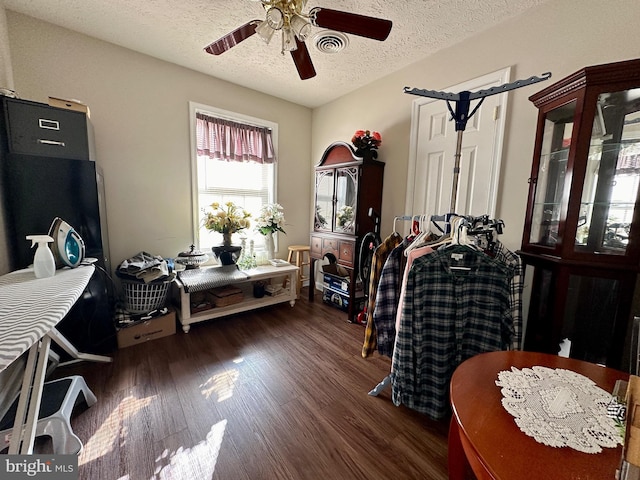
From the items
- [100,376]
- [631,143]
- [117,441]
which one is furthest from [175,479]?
[631,143]

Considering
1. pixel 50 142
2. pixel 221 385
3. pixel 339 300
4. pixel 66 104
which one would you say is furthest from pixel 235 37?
pixel 339 300

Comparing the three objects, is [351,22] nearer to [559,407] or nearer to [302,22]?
[302,22]

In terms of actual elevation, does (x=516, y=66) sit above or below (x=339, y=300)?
above

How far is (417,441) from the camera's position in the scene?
134cm

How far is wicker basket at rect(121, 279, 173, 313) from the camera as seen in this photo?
2.17m

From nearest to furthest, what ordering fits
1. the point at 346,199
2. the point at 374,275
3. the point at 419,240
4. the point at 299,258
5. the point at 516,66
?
1. the point at 419,240
2. the point at 374,275
3. the point at 516,66
4. the point at 346,199
5. the point at 299,258

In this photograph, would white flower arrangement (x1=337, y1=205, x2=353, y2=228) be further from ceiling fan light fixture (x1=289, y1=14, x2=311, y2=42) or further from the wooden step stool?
ceiling fan light fixture (x1=289, y1=14, x2=311, y2=42)

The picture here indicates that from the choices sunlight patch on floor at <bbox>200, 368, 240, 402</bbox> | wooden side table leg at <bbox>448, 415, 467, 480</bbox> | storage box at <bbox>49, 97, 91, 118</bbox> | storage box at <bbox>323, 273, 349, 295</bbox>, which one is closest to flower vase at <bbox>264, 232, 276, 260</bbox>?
storage box at <bbox>323, 273, 349, 295</bbox>

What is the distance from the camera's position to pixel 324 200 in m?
3.06

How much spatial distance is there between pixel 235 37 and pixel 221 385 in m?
2.26

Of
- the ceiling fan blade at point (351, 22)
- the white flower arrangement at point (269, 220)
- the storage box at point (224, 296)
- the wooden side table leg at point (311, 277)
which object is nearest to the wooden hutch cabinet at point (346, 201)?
the wooden side table leg at point (311, 277)

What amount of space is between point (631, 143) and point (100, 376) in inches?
137

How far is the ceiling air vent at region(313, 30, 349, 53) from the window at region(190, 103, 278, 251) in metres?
1.35

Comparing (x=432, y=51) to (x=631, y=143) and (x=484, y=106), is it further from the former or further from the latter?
(x=631, y=143)
